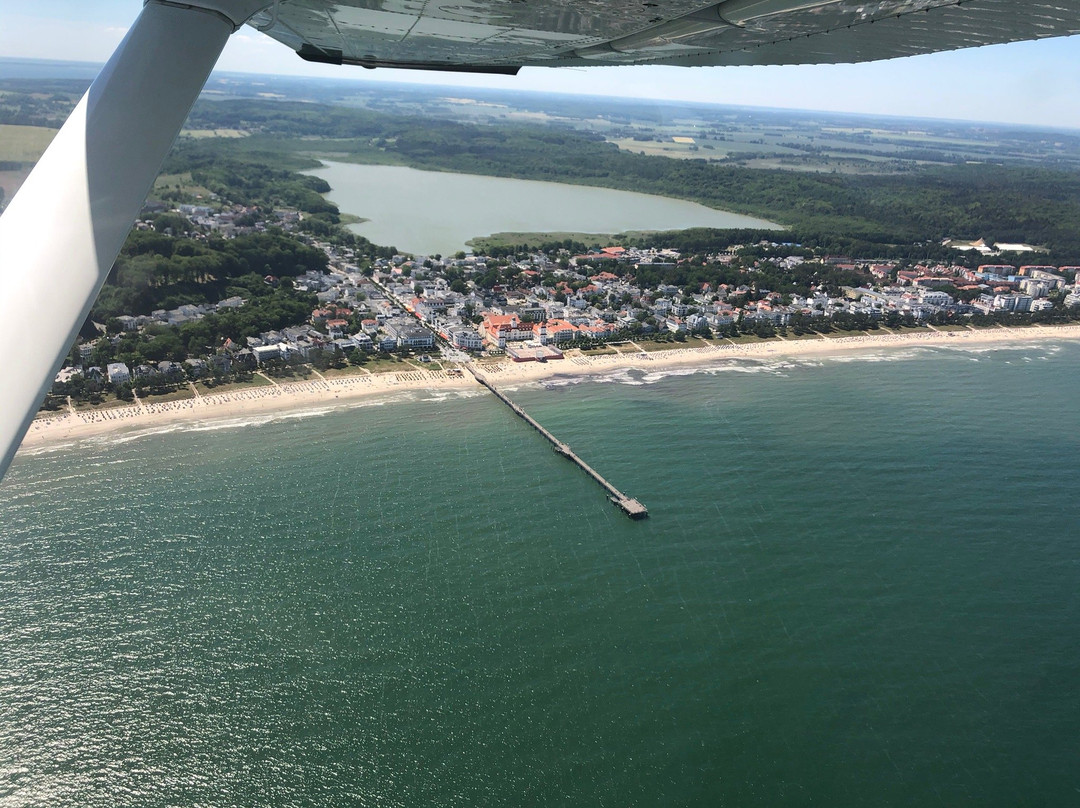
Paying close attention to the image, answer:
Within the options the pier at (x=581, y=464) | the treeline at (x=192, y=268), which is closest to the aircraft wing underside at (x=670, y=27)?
the pier at (x=581, y=464)

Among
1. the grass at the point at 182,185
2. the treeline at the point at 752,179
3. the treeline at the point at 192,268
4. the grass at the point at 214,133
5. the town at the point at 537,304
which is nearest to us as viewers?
the town at the point at 537,304

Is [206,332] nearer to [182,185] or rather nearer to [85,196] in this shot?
[85,196]

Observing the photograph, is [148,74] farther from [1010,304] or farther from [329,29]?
[1010,304]

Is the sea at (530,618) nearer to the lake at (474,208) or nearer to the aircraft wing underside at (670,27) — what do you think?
the aircraft wing underside at (670,27)

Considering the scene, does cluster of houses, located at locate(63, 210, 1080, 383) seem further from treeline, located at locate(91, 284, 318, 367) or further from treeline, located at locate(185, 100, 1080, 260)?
treeline, located at locate(185, 100, 1080, 260)

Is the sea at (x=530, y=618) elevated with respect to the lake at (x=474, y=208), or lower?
lower

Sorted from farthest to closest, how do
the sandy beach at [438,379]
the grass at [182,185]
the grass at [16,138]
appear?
the grass at [182,185]
the sandy beach at [438,379]
the grass at [16,138]

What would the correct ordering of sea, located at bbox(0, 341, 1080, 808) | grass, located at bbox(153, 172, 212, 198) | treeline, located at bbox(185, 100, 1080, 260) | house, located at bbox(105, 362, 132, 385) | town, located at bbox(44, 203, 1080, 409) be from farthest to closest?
treeline, located at bbox(185, 100, 1080, 260) < grass, located at bbox(153, 172, 212, 198) < town, located at bbox(44, 203, 1080, 409) < house, located at bbox(105, 362, 132, 385) < sea, located at bbox(0, 341, 1080, 808)

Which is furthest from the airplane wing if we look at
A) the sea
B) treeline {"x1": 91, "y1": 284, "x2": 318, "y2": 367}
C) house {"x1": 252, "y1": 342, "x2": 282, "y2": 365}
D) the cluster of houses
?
treeline {"x1": 91, "y1": 284, "x2": 318, "y2": 367}
